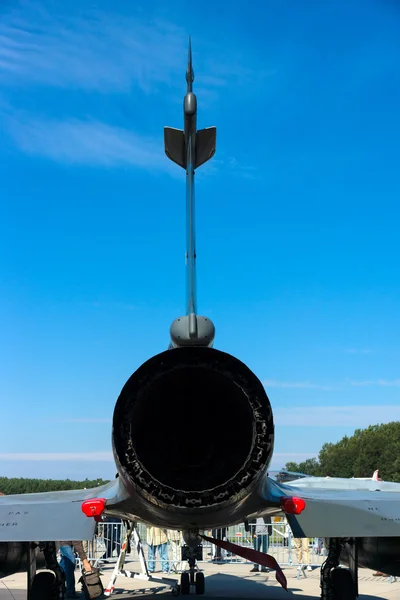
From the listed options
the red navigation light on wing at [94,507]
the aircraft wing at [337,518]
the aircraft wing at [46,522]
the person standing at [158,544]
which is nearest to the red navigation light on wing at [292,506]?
the aircraft wing at [337,518]

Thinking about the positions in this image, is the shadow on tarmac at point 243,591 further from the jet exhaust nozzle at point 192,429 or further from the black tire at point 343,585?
the jet exhaust nozzle at point 192,429

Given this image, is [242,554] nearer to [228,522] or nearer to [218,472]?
[228,522]

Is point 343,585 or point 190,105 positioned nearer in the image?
point 190,105

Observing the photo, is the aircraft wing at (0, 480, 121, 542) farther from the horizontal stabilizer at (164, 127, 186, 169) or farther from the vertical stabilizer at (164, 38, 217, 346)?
Result: the horizontal stabilizer at (164, 127, 186, 169)

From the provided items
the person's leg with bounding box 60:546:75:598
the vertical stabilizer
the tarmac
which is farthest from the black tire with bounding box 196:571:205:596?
the vertical stabilizer

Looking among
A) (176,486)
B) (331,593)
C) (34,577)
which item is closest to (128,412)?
(176,486)

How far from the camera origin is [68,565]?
408 inches

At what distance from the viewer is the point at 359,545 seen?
7020 millimetres

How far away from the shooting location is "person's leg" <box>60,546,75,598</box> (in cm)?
1014

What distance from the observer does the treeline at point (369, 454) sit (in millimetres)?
61119

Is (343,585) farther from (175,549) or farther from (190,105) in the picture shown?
(175,549)

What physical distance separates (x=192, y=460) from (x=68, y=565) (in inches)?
245

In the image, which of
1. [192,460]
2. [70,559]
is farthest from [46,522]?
[70,559]

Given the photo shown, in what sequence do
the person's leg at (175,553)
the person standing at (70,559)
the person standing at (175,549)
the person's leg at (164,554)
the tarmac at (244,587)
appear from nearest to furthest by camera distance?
the person standing at (70,559) → the tarmac at (244,587) → the person's leg at (175,553) → the person standing at (175,549) → the person's leg at (164,554)
